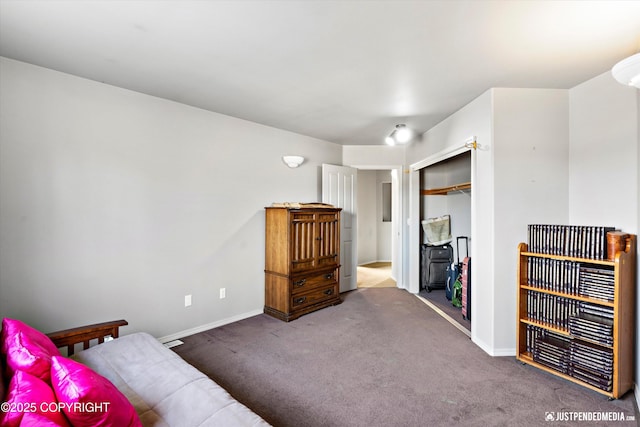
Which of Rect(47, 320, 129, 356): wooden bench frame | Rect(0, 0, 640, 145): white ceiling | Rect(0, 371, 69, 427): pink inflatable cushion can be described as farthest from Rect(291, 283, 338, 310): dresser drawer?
Rect(0, 371, 69, 427): pink inflatable cushion

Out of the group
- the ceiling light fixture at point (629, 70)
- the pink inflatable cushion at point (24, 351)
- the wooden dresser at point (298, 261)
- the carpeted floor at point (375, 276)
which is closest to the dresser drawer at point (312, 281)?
the wooden dresser at point (298, 261)

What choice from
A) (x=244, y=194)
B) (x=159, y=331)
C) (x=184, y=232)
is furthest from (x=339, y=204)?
(x=159, y=331)

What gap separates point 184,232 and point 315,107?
194 cm

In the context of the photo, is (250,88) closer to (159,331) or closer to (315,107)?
(315,107)

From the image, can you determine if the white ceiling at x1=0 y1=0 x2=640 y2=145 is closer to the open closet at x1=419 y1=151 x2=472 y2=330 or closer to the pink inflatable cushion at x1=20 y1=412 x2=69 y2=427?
the pink inflatable cushion at x1=20 y1=412 x2=69 y2=427

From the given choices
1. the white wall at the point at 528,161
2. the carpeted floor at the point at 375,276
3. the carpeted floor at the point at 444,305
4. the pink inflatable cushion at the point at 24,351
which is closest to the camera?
the pink inflatable cushion at the point at 24,351

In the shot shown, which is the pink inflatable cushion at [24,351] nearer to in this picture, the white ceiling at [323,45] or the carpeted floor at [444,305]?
the white ceiling at [323,45]

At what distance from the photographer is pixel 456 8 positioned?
1688 millimetres

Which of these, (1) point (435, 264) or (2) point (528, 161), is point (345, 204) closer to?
(1) point (435, 264)

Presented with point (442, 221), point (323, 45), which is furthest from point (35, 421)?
point (442, 221)

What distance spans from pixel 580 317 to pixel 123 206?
13.0 feet

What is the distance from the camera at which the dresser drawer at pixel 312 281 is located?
386 centimetres

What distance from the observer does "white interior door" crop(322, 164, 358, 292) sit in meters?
4.77

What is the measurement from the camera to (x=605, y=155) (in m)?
2.54
